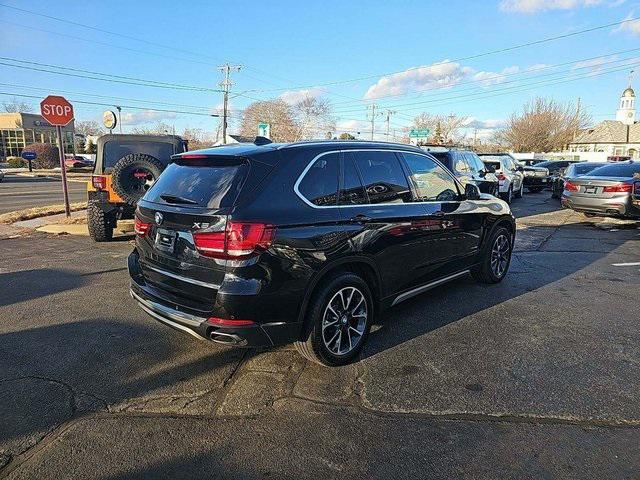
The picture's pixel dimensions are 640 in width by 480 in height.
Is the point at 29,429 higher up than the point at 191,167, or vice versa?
the point at 191,167

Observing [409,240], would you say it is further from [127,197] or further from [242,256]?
[127,197]

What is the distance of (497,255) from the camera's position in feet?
20.0

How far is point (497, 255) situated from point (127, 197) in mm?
5884

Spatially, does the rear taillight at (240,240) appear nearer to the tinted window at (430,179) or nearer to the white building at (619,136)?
the tinted window at (430,179)

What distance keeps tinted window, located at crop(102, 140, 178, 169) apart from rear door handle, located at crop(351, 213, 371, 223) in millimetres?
6015

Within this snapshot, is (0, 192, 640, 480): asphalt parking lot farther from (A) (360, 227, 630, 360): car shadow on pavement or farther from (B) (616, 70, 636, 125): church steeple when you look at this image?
(B) (616, 70, 636, 125): church steeple

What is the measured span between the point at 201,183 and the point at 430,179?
2.48 m

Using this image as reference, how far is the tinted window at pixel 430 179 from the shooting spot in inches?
180

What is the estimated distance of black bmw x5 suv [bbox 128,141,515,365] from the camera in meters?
3.11

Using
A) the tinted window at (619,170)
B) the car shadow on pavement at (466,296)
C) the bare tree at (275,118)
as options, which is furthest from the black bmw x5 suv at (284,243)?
the bare tree at (275,118)

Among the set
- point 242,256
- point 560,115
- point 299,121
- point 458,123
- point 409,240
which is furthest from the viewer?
point 458,123

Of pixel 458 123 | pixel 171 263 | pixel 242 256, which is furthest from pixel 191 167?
pixel 458 123

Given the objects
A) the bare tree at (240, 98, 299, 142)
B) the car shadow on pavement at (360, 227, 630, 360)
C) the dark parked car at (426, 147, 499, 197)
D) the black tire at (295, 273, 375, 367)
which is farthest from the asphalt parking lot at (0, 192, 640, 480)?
the bare tree at (240, 98, 299, 142)

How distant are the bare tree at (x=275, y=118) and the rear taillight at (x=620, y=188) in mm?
64304
